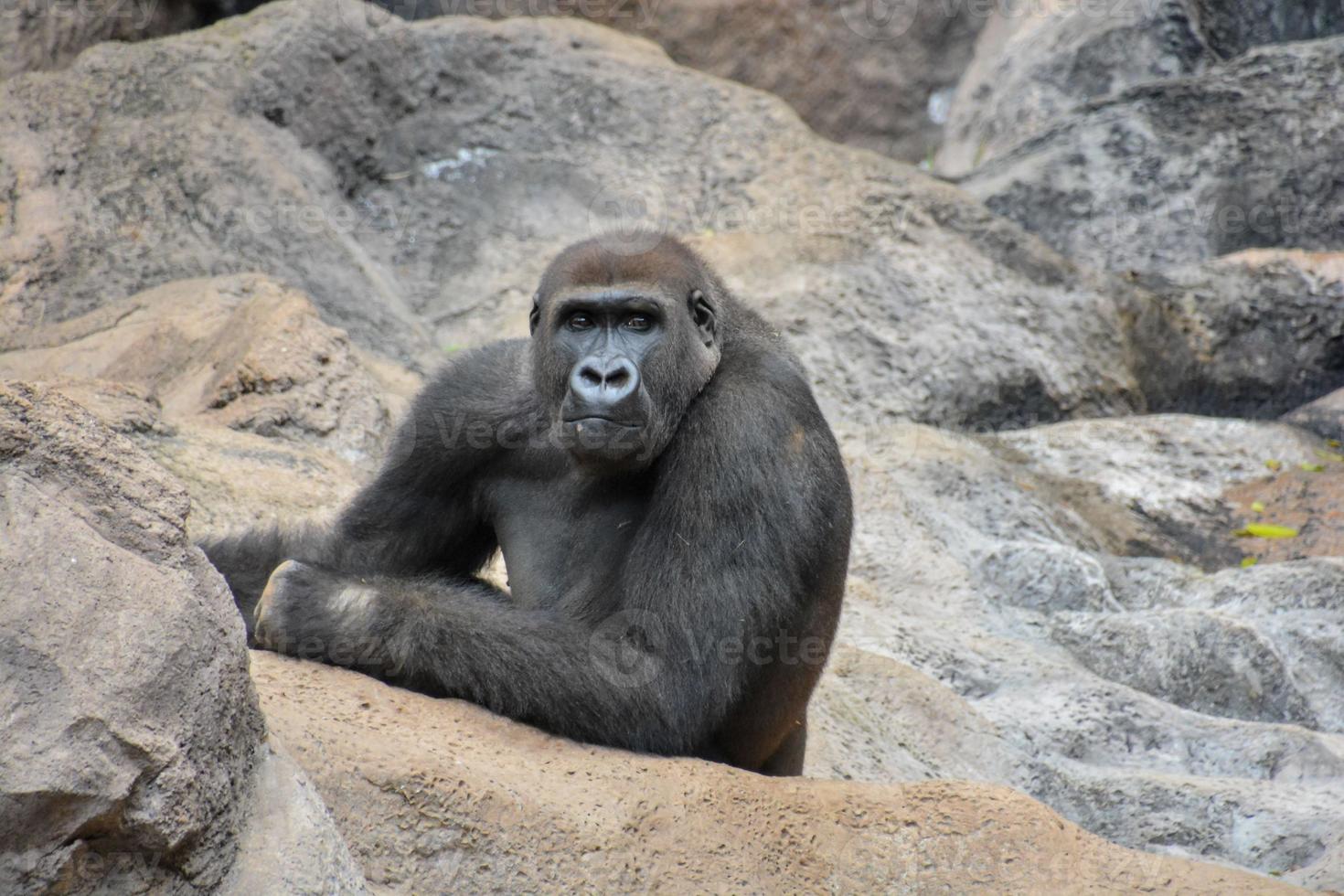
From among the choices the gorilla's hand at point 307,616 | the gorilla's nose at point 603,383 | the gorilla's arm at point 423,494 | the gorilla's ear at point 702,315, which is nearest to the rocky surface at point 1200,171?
the gorilla's ear at point 702,315

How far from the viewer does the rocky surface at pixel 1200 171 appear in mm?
9867

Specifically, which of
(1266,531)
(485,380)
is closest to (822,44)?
(1266,531)

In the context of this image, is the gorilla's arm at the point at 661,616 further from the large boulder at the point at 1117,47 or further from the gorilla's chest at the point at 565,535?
the large boulder at the point at 1117,47

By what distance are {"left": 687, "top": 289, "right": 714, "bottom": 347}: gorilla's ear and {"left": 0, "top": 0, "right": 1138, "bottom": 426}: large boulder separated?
11.5ft

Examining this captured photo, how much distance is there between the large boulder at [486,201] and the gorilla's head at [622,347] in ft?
11.2

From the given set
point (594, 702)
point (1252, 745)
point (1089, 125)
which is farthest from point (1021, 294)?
point (594, 702)

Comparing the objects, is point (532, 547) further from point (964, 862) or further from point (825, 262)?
point (825, 262)

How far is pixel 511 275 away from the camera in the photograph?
8.66m

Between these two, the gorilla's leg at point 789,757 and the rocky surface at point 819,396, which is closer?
the rocky surface at point 819,396

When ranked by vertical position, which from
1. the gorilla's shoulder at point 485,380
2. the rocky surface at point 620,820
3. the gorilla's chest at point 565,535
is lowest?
the rocky surface at point 620,820

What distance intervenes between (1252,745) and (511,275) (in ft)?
16.5

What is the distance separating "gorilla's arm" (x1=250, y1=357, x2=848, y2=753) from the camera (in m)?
3.70

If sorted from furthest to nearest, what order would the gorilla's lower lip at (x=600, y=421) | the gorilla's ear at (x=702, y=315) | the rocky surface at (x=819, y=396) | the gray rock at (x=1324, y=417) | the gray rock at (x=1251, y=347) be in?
the gray rock at (x=1251, y=347) < the gray rock at (x=1324, y=417) < the gorilla's ear at (x=702, y=315) < the gorilla's lower lip at (x=600, y=421) < the rocky surface at (x=819, y=396)

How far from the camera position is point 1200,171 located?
9984 millimetres
